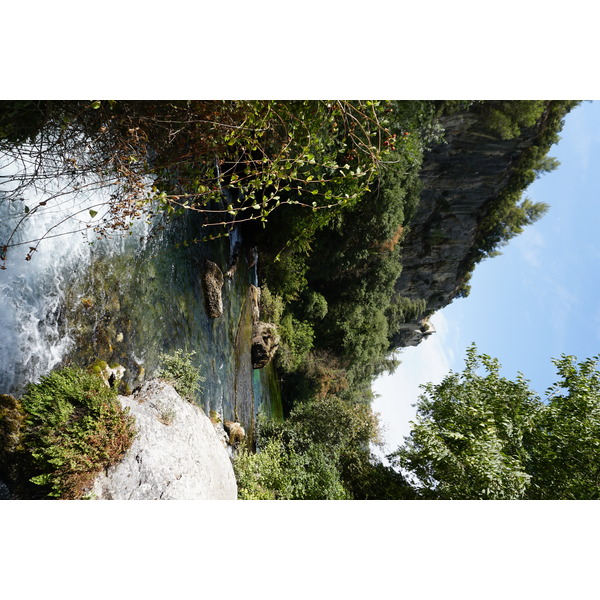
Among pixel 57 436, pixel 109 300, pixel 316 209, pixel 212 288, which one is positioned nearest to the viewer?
pixel 57 436

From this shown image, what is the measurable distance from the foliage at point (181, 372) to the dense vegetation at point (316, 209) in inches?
65.7

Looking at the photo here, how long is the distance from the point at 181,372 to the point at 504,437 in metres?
4.63

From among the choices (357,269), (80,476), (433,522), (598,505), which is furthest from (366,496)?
(357,269)

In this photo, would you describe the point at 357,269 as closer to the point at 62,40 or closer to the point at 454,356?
the point at 454,356

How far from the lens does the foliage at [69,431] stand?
3.81 metres

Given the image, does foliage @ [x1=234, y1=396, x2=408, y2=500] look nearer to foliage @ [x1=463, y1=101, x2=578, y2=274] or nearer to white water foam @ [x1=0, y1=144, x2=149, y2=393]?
foliage @ [x1=463, y1=101, x2=578, y2=274]

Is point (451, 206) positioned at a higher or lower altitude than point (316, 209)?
higher

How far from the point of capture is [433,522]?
4.66 metres

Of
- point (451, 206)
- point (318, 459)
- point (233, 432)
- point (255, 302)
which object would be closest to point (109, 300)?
point (233, 432)

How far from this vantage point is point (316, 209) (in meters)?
6.59

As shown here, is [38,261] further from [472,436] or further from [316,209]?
[472,436]

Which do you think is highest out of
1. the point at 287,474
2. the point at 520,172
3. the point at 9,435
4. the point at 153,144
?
the point at 520,172

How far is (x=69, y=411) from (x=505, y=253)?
Result: 582 cm

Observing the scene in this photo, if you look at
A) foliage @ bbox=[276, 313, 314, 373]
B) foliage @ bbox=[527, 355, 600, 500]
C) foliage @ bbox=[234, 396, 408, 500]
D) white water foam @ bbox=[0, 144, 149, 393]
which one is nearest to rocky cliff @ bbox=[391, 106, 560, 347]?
foliage @ bbox=[234, 396, 408, 500]
